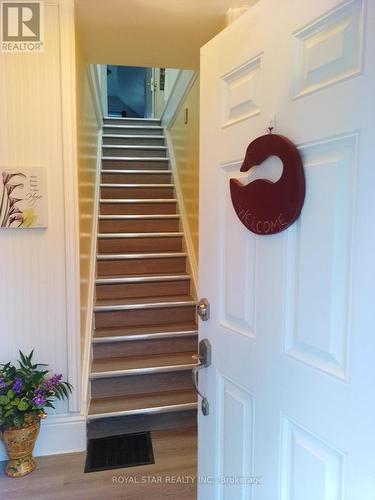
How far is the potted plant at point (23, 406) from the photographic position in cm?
189

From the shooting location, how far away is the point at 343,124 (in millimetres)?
741

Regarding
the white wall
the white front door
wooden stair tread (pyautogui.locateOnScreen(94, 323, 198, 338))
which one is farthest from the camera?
wooden stair tread (pyautogui.locateOnScreen(94, 323, 198, 338))

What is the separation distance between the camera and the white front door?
0.72 meters

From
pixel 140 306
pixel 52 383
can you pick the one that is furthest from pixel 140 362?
pixel 52 383

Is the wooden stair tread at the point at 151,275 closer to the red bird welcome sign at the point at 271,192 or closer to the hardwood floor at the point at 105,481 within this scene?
the hardwood floor at the point at 105,481

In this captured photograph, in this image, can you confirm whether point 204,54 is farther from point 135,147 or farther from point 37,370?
point 135,147

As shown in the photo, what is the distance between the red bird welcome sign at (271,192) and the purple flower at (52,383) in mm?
1507

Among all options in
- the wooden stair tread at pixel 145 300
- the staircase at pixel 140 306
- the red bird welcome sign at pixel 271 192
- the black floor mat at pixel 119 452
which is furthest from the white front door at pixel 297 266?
the wooden stair tread at pixel 145 300

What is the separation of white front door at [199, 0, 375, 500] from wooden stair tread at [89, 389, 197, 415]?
120cm

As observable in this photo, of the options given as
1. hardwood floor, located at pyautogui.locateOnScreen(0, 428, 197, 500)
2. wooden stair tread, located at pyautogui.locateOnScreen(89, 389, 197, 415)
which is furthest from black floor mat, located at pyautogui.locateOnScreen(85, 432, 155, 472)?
wooden stair tread, located at pyautogui.locateOnScreen(89, 389, 197, 415)

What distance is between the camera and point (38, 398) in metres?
1.91

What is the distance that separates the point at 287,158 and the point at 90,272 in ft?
7.54
